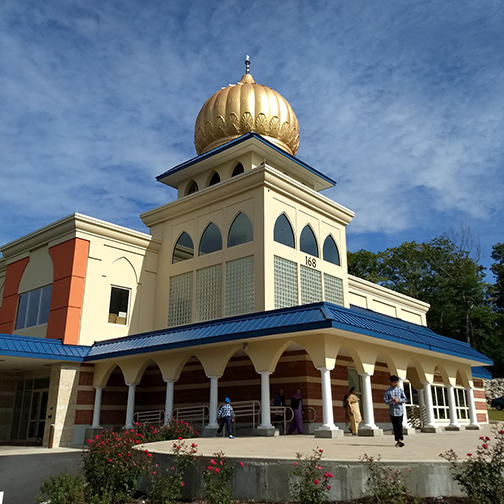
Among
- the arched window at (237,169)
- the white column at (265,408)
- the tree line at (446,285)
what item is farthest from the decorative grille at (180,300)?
the tree line at (446,285)

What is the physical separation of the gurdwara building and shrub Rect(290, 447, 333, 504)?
7.00 meters

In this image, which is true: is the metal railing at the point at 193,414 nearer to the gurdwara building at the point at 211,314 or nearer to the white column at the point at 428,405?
the gurdwara building at the point at 211,314

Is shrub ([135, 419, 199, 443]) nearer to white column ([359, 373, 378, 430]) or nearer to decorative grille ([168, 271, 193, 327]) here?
white column ([359, 373, 378, 430])

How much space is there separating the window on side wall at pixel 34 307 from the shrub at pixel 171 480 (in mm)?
15026

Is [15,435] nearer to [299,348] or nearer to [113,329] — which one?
[113,329]

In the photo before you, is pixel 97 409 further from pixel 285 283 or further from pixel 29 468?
pixel 285 283

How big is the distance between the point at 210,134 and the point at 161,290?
852cm

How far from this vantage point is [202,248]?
22.4 m

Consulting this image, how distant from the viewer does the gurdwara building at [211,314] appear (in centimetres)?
1727

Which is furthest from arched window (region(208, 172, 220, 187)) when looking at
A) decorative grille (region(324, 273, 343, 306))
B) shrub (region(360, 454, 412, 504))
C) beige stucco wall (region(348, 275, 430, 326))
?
shrub (region(360, 454, 412, 504))

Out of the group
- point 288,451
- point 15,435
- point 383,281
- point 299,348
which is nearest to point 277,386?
point 299,348

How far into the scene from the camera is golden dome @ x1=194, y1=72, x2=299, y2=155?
25.8 m

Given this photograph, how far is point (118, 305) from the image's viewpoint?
22641mm

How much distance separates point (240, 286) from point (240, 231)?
2.36 meters
